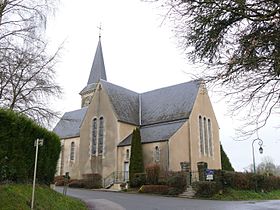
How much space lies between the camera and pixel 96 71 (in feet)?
180

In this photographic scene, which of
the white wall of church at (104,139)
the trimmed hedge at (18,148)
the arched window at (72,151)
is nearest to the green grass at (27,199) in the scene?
the trimmed hedge at (18,148)

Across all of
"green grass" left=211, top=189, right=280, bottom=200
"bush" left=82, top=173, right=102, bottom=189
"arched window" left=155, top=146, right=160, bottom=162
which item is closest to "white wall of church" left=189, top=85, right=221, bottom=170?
"arched window" left=155, top=146, right=160, bottom=162

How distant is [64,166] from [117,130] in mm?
10788

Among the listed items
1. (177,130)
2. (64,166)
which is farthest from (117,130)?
(64,166)

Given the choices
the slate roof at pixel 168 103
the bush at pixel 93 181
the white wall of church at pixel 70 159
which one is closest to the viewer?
the bush at pixel 93 181

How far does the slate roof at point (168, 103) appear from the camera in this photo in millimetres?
33309

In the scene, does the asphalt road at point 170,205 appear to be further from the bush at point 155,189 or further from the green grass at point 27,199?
the bush at point 155,189

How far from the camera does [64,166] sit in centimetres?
3988

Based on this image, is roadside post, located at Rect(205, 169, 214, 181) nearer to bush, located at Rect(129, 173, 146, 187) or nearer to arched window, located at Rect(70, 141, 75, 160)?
bush, located at Rect(129, 173, 146, 187)

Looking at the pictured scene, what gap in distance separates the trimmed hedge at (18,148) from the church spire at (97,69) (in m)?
41.2

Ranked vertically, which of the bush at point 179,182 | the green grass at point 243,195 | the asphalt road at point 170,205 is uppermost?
the bush at point 179,182

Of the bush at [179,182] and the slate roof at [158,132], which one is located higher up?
the slate roof at [158,132]

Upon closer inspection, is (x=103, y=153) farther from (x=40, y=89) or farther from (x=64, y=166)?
(x=40, y=89)

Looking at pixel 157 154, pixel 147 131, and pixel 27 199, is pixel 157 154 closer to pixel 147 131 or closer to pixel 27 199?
pixel 147 131
